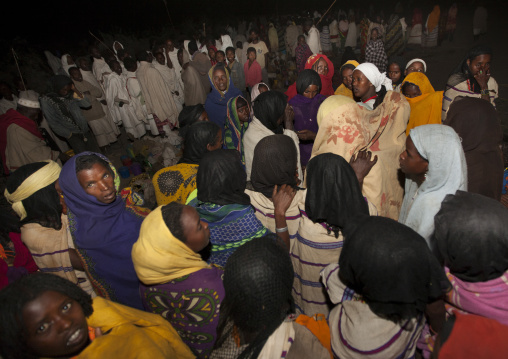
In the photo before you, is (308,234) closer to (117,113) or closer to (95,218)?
(95,218)

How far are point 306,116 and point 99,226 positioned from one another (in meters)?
3.15

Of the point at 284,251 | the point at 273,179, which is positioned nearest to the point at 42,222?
the point at 273,179

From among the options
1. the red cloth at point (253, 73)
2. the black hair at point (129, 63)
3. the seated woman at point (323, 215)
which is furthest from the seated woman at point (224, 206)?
the red cloth at point (253, 73)

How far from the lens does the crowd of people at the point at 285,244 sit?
4.38 ft

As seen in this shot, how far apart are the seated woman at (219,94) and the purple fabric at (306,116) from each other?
1779 millimetres

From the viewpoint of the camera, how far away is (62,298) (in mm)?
1317

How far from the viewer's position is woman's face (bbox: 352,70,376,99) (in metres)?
3.31

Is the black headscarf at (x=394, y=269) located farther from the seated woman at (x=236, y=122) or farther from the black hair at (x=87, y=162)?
the seated woman at (x=236, y=122)

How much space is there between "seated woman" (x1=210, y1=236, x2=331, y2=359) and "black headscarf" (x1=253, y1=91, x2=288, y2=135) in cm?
248

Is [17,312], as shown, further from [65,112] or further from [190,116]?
[65,112]

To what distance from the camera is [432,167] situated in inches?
76.7

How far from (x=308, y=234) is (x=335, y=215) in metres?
0.26

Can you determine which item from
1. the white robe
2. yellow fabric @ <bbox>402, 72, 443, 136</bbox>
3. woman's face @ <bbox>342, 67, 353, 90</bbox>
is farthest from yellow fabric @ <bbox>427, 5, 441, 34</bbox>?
the white robe

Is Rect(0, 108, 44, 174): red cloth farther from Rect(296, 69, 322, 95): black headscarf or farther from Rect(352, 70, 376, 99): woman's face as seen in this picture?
Rect(352, 70, 376, 99): woman's face
